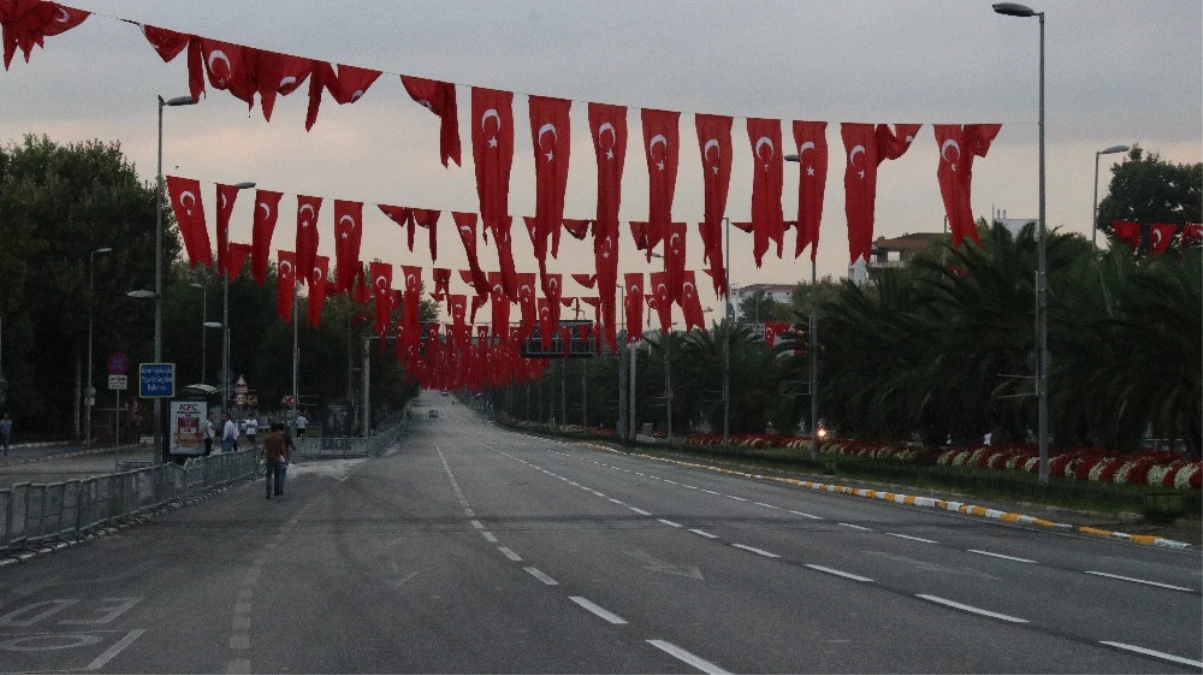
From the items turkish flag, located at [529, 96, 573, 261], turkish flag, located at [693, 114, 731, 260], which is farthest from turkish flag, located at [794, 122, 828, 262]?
turkish flag, located at [529, 96, 573, 261]

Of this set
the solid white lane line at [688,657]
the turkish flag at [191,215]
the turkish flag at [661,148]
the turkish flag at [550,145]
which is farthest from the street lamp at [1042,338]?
the solid white lane line at [688,657]

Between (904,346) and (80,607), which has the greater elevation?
(904,346)

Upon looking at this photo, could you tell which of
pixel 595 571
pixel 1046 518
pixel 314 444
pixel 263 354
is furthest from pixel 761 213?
pixel 263 354

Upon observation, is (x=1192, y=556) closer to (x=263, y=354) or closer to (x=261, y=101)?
(x=261, y=101)

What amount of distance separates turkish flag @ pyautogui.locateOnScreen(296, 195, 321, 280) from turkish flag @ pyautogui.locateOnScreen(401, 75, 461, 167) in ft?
42.8

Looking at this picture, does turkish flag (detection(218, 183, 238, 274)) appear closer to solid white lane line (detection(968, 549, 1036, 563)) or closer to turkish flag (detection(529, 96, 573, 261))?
turkish flag (detection(529, 96, 573, 261))

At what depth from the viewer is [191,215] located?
117 ft

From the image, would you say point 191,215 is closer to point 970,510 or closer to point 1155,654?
point 970,510

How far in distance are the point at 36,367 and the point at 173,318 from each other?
30.4 meters

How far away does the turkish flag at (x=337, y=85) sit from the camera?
24.6 meters

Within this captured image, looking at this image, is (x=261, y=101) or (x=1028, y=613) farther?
(x=261, y=101)

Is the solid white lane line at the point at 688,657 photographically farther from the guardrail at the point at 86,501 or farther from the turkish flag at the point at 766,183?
the turkish flag at the point at 766,183

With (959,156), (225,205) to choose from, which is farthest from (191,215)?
(959,156)

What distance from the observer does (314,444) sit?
→ 8200 cm
